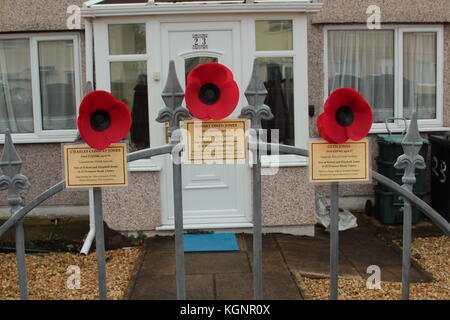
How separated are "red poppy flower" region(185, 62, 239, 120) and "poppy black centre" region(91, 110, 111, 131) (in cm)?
38

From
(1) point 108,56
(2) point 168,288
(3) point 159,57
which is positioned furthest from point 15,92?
(2) point 168,288

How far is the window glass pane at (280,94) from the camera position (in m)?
6.34

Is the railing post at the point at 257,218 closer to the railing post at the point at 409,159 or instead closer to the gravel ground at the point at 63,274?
the railing post at the point at 409,159

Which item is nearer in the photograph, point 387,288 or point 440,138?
point 387,288

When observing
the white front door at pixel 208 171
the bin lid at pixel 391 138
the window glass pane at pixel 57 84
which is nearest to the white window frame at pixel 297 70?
the white front door at pixel 208 171

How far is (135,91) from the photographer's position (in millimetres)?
6348

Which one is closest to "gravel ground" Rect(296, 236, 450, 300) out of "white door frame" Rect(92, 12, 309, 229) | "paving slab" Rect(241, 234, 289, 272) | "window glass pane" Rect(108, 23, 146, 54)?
"paving slab" Rect(241, 234, 289, 272)

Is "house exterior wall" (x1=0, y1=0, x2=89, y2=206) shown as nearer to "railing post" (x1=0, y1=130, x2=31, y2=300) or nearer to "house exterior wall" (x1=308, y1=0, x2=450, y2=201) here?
"house exterior wall" (x1=308, y1=0, x2=450, y2=201)

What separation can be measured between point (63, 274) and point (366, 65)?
5.00 metres

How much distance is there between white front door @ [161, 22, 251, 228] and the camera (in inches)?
245

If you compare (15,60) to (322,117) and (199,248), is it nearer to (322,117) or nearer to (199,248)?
(199,248)

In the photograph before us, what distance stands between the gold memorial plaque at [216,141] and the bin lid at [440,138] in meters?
5.24

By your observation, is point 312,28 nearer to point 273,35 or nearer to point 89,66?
point 273,35
